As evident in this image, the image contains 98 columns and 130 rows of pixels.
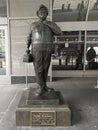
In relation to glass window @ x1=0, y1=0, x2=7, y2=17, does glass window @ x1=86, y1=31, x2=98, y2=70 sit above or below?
below

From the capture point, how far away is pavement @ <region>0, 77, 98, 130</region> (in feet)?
11.3

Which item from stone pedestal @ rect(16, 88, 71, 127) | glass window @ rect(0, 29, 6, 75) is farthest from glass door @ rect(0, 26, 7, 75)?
stone pedestal @ rect(16, 88, 71, 127)

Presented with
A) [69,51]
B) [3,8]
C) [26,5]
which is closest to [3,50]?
[3,8]

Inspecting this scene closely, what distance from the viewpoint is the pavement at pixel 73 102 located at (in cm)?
344

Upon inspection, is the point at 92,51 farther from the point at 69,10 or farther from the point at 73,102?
the point at 73,102

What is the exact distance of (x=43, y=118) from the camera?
11.2ft

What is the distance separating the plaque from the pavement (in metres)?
0.09

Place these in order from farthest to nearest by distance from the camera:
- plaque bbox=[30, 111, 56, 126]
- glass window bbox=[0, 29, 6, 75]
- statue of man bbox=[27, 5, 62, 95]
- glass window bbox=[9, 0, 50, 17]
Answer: glass window bbox=[0, 29, 6, 75] → glass window bbox=[9, 0, 50, 17] → statue of man bbox=[27, 5, 62, 95] → plaque bbox=[30, 111, 56, 126]

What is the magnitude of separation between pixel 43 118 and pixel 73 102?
4.55 ft

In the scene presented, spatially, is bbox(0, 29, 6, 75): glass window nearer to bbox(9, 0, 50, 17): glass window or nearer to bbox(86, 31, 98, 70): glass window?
bbox(9, 0, 50, 17): glass window

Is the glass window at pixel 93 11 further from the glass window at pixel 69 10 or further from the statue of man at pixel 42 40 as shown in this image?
the statue of man at pixel 42 40

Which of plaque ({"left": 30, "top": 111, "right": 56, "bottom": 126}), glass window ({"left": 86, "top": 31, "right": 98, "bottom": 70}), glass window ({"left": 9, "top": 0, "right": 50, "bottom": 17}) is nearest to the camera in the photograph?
plaque ({"left": 30, "top": 111, "right": 56, "bottom": 126})

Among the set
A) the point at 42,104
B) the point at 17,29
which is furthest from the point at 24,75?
the point at 42,104

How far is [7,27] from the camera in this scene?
6.39 meters
